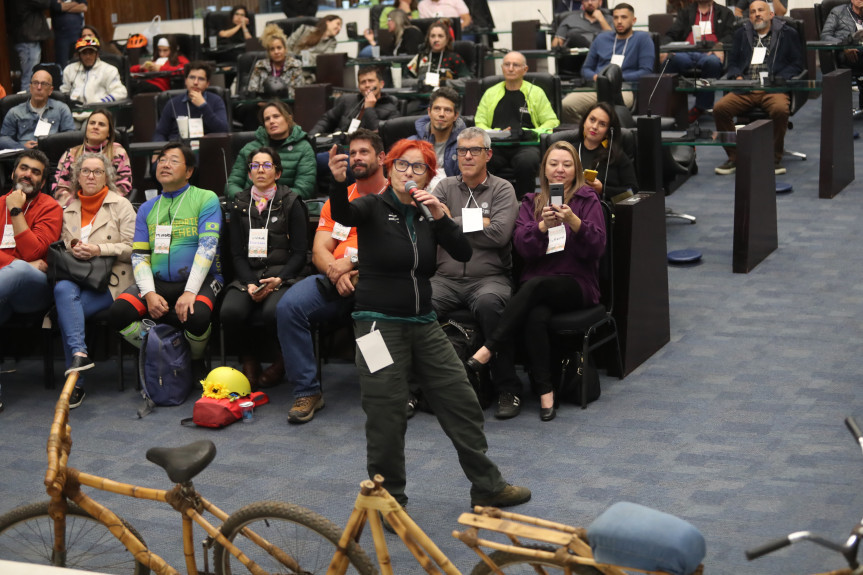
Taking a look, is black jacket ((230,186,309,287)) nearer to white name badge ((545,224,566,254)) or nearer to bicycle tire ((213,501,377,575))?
white name badge ((545,224,566,254))

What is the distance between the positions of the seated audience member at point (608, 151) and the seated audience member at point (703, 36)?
12.8ft

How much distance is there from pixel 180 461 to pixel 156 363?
2609mm

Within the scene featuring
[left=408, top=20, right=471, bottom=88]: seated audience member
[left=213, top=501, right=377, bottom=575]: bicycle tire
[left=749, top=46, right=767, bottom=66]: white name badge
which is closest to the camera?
[left=213, top=501, right=377, bottom=575]: bicycle tire

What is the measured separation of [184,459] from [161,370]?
2.60m

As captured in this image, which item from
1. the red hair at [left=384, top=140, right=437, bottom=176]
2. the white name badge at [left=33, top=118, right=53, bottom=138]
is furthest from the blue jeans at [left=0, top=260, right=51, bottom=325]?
the white name badge at [left=33, top=118, right=53, bottom=138]

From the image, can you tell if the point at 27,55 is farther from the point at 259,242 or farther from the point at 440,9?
the point at 259,242

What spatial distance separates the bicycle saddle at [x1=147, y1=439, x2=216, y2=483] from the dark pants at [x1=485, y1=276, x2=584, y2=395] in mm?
2190

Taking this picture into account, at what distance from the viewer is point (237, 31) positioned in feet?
47.0

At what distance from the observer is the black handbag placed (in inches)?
232

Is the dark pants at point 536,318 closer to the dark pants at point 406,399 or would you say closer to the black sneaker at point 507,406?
the black sneaker at point 507,406

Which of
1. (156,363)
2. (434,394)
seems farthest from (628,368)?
(156,363)

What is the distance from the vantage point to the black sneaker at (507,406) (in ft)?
17.1

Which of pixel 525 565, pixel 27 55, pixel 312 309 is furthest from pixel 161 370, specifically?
pixel 27 55

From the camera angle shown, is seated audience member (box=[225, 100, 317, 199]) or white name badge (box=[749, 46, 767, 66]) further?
white name badge (box=[749, 46, 767, 66])
